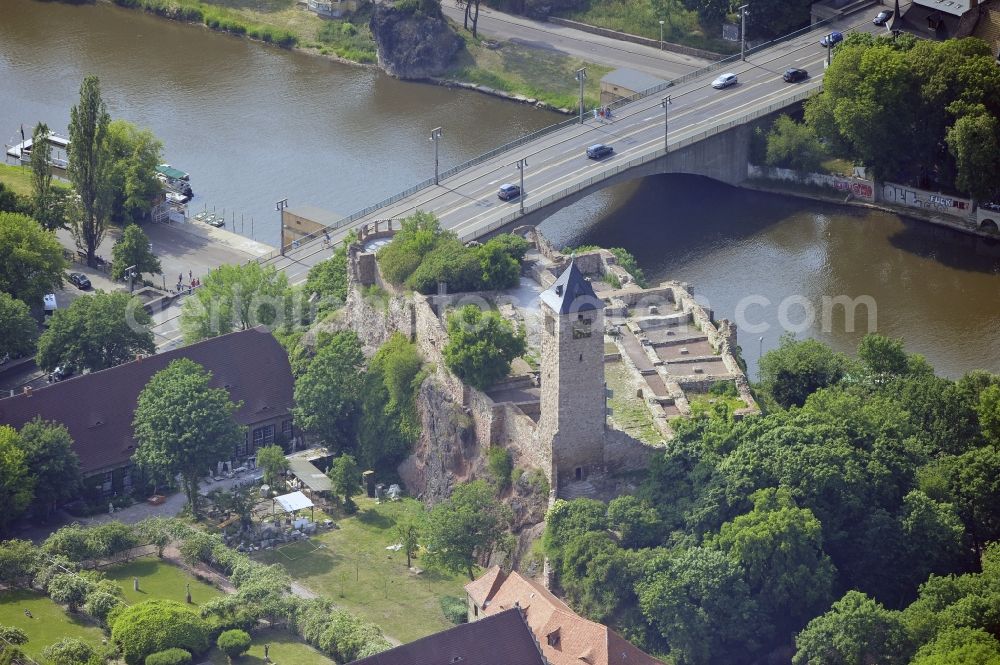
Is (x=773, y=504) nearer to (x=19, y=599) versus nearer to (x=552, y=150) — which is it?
(x=19, y=599)

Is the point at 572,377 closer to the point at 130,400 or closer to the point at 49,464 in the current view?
the point at 130,400

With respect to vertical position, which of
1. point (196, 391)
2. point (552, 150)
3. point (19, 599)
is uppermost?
point (552, 150)

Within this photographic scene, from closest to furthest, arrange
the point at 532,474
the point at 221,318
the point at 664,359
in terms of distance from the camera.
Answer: the point at 532,474 < the point at 664,359 < the point at 221,318

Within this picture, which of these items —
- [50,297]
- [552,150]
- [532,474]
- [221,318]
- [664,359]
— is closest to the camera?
[532,474]

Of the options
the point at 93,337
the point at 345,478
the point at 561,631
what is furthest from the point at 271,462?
the point at 561,631

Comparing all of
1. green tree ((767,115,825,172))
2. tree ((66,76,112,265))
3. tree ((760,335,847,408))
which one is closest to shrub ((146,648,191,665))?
tree ((760,335,847,408))

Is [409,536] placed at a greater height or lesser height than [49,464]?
lesser

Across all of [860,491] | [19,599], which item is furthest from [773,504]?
[19,599]

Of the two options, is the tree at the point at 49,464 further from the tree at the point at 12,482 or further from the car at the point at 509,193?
the car at the point at 509,193
